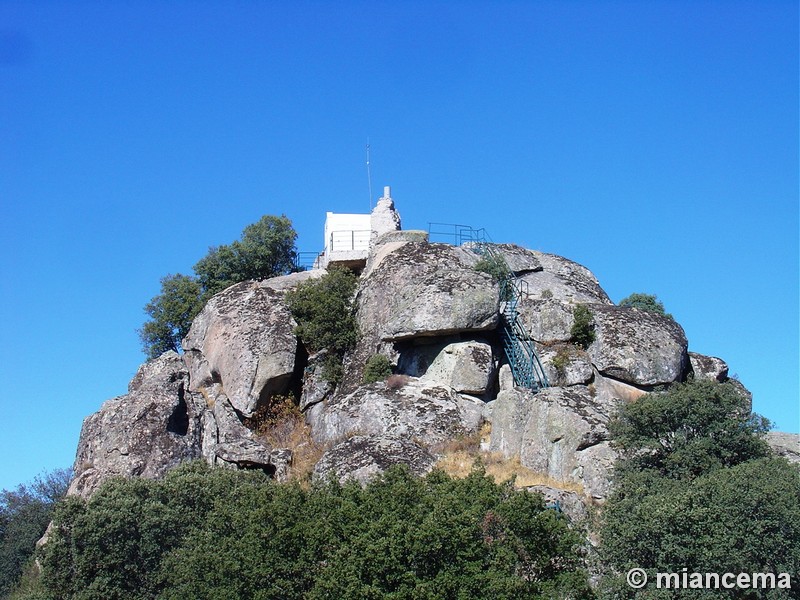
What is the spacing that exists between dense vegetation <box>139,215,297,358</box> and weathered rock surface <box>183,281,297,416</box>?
5.93 meters

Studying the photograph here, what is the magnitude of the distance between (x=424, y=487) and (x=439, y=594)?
393cm

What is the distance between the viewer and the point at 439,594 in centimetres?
2348

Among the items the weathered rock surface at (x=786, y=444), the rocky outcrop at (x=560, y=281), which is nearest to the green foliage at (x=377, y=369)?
the rocky outcrop at (x=560, y=281)

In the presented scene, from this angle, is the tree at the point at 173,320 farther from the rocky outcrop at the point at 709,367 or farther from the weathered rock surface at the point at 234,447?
the rocky outcrop at the point at 709,367

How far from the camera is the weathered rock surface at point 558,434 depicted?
33.3 m

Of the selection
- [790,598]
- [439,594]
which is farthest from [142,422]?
[790,598]

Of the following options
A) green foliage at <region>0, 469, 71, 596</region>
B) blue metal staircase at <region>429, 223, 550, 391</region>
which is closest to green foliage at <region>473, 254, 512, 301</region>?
blue metal staircase at <region>429, 223, 550, 391</region>

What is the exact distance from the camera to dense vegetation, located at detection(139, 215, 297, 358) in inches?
2034

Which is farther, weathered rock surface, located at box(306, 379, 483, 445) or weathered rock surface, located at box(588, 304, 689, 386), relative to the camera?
weathered rock surface, located at box(588, 304, 689, 386)

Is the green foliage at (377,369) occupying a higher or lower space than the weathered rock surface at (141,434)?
higher

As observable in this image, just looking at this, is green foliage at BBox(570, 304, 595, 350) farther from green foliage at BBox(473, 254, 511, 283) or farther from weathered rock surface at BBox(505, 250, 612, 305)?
green foliage at BBox(473, 254, 511, 283)

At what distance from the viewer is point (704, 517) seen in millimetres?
25078

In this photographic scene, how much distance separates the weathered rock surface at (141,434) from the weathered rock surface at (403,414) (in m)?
5.27

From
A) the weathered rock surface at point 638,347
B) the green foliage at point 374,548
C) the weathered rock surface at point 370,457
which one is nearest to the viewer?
the green foliage at point 374,548
